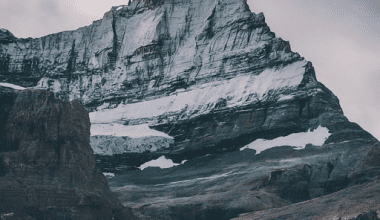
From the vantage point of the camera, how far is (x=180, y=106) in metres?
119

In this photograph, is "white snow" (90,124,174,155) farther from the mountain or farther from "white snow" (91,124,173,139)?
the mountain

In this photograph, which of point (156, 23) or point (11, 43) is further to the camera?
point (11, 43)

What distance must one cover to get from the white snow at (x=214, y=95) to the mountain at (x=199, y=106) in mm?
266

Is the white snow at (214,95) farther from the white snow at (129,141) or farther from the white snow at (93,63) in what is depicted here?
the white snow at (93,63)

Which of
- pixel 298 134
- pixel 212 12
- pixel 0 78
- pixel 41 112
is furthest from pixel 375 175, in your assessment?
pixel 0 78

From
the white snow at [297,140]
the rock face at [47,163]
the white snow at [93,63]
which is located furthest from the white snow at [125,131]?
the rock face at [47,163]

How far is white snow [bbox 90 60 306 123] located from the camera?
11050 centimetres

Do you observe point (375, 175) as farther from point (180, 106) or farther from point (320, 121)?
point (180, 106)

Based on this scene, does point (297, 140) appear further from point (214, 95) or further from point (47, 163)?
point (47, 163)

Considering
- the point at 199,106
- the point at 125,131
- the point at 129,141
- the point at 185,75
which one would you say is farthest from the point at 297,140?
the point at 125,131

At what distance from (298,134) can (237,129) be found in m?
12.4

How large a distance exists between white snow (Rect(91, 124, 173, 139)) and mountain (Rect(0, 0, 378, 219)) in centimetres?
35

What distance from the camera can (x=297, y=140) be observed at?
9700 centimetres

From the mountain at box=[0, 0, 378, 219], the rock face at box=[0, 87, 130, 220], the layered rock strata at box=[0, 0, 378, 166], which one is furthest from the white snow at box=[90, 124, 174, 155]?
the rock face at box=[0, 87, 130, 220]
